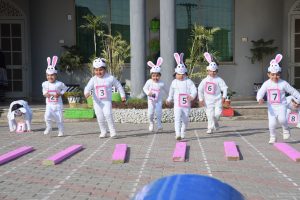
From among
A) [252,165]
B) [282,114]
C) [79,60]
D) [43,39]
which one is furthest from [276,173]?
[43,39]

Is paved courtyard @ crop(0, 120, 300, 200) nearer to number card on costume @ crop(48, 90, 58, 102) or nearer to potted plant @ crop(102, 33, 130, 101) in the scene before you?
number card on costume @ crop(48, 90, 58, 102)

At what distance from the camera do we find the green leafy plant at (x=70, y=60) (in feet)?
58.0

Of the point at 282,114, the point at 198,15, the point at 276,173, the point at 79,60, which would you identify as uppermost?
the point at 198,15

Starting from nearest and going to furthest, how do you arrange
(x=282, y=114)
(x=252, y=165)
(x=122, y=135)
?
(x=252, y=165) < (x=282, y=114) < (x=122, y=135)

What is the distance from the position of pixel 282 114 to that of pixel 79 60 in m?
10.3

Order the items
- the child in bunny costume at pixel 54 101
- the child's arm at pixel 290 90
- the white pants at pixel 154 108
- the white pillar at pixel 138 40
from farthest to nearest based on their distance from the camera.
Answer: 1. the white pillar at pixel 138 40
2. the white pants at pixel 154 108
3. the child in bunny costume at pixel 54 101
4. the child's arm at pixel 290 90

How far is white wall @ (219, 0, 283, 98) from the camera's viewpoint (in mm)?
18172

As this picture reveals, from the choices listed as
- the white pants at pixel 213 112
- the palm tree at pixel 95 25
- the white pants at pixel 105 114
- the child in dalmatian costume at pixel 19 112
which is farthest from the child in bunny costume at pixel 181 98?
the palm tree at pixel 95 25

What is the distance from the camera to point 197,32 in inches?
609

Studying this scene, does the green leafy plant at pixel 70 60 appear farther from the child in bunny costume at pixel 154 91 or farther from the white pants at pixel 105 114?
the white pants at pixel 105 114

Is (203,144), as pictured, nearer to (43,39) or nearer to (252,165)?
(252,165)

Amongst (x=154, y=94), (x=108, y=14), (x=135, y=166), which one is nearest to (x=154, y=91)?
(x=154, y=94)

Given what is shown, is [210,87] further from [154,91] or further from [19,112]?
[19,112]

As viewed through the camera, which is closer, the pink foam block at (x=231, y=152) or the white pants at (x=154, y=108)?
the pink foam block at (x=231, y=152)
